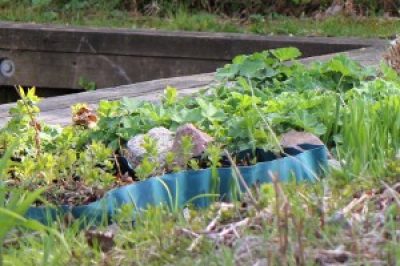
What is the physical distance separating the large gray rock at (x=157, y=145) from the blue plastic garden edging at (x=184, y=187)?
0.87 feet

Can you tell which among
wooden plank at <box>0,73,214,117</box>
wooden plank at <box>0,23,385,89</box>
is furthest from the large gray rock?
wooden plank at <box>0,23,385,89</box>

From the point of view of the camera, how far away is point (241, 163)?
4074 mm

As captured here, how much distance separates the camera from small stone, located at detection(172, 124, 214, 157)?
13.4 ft

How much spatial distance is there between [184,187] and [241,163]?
368mm

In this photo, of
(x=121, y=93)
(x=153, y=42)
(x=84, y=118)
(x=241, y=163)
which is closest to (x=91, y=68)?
(x=153, y=42)

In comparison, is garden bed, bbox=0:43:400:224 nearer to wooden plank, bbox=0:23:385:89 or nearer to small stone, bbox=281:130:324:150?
small stone, bbox=281:130:324:150

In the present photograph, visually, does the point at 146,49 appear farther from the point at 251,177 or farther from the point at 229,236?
the point at 229,236

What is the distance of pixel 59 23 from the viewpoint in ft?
34.7

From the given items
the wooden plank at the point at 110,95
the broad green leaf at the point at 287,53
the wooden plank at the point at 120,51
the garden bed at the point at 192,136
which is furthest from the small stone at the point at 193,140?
the wooden plank at the point at 120,51

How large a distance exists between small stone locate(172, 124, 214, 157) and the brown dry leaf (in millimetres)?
659

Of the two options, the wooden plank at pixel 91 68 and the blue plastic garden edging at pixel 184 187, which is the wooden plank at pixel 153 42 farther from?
the blue plastic garden edging at pixel 184 187

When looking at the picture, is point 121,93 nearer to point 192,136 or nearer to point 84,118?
point 84,118

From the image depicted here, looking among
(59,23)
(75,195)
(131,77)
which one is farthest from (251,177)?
(59,23)

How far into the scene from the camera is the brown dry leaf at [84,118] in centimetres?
468
